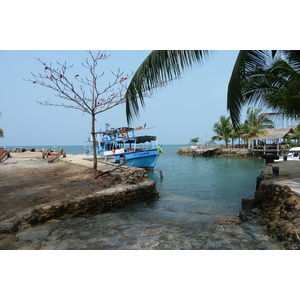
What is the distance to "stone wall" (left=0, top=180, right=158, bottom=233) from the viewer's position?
15.1 feet

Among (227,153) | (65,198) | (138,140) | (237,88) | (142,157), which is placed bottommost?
(227,153)

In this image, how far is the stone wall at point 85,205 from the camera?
15.1 ft

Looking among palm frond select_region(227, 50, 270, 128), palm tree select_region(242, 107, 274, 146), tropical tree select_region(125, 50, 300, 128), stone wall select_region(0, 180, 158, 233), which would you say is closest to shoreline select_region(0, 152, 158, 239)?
stone wall select_region(0, 180, 158, 233)

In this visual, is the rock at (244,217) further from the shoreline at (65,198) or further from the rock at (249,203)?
the shoreline at (65,198)

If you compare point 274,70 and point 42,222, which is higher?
point 274,70

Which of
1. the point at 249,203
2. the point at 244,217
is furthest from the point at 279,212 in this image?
the point at 249,203

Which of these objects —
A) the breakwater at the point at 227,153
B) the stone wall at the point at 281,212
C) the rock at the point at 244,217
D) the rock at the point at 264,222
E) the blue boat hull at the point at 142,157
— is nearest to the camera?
the stone wall at the point at 281,212

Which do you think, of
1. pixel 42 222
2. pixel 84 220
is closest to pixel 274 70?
pixel 84 220

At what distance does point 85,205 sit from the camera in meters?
6.05

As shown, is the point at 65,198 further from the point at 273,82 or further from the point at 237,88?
the point at 273,82

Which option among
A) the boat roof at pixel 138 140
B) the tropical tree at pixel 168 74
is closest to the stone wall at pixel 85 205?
the tropical tree at pixel 168 74

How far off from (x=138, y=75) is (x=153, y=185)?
20.5 ft

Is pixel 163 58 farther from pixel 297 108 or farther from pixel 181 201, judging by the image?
pixel 181 201

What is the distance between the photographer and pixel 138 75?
3523mm
